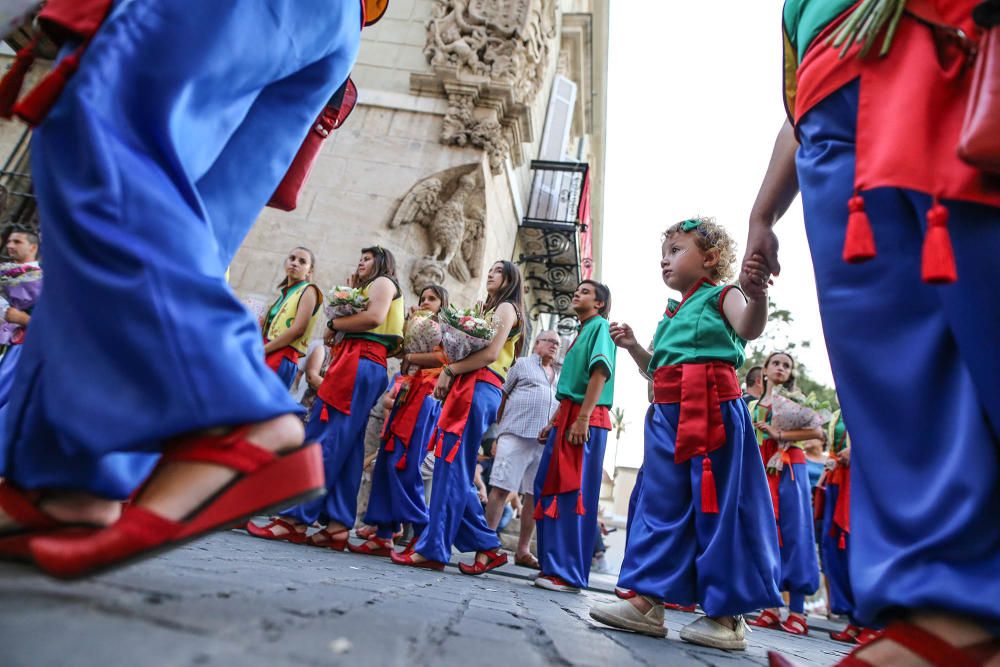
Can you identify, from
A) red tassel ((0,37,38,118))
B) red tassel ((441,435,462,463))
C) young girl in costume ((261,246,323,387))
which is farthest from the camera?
young girl in costume ((261,246,323,387))

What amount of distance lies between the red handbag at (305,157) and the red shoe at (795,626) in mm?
4639

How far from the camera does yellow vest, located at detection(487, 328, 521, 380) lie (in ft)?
17.3

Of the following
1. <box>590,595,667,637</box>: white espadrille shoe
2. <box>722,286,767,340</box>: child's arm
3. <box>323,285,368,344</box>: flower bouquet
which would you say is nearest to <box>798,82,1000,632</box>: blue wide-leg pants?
<box>722,286,767,340</box>: child's arm

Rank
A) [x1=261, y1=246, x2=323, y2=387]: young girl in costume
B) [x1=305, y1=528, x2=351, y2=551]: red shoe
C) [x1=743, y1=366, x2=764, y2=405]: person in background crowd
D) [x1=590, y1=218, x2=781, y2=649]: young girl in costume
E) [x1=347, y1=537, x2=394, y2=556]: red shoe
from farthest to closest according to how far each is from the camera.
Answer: [x1=743, y1=366, x2=764, y2=405]: person in background crowd, [x1=261, y1=246, x2=323, y2=387]: young girl in costume, [x1=347, y1=537, x2=394, y2=556]: red shoe, [x1=305, y1=528, x2=351, y2=551]: red shoe, [x1=590, y1=218, x2=781, y2=649]: young girl in costume

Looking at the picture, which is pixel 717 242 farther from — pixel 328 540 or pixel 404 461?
pixel 328 540

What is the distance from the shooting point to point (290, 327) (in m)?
5.12

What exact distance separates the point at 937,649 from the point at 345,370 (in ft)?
14.0

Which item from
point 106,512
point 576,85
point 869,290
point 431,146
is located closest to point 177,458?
point 106,512

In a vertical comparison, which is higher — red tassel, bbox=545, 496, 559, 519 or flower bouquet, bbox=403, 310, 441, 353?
flower bouquet, bbox=403, 310, 441, 353

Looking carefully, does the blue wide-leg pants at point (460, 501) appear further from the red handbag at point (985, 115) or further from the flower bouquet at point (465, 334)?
the red handbag at point (985, 115)

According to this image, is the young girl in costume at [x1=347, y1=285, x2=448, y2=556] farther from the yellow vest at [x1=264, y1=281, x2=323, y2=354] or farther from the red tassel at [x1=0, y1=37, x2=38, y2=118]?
the red tassel at [x1=0, y1=37, x2=38, y2=118]

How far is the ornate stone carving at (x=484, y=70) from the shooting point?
9.65 m

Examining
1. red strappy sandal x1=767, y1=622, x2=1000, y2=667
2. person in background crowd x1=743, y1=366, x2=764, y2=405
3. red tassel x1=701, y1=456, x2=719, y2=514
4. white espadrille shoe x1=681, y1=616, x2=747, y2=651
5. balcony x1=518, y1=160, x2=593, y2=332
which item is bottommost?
white espadrille shoe x1=681, y1=616, x2=747, y2=651

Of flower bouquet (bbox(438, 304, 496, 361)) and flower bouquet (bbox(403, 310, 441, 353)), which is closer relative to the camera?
flower bouquet (bbox(438, 304, 496, 361))
